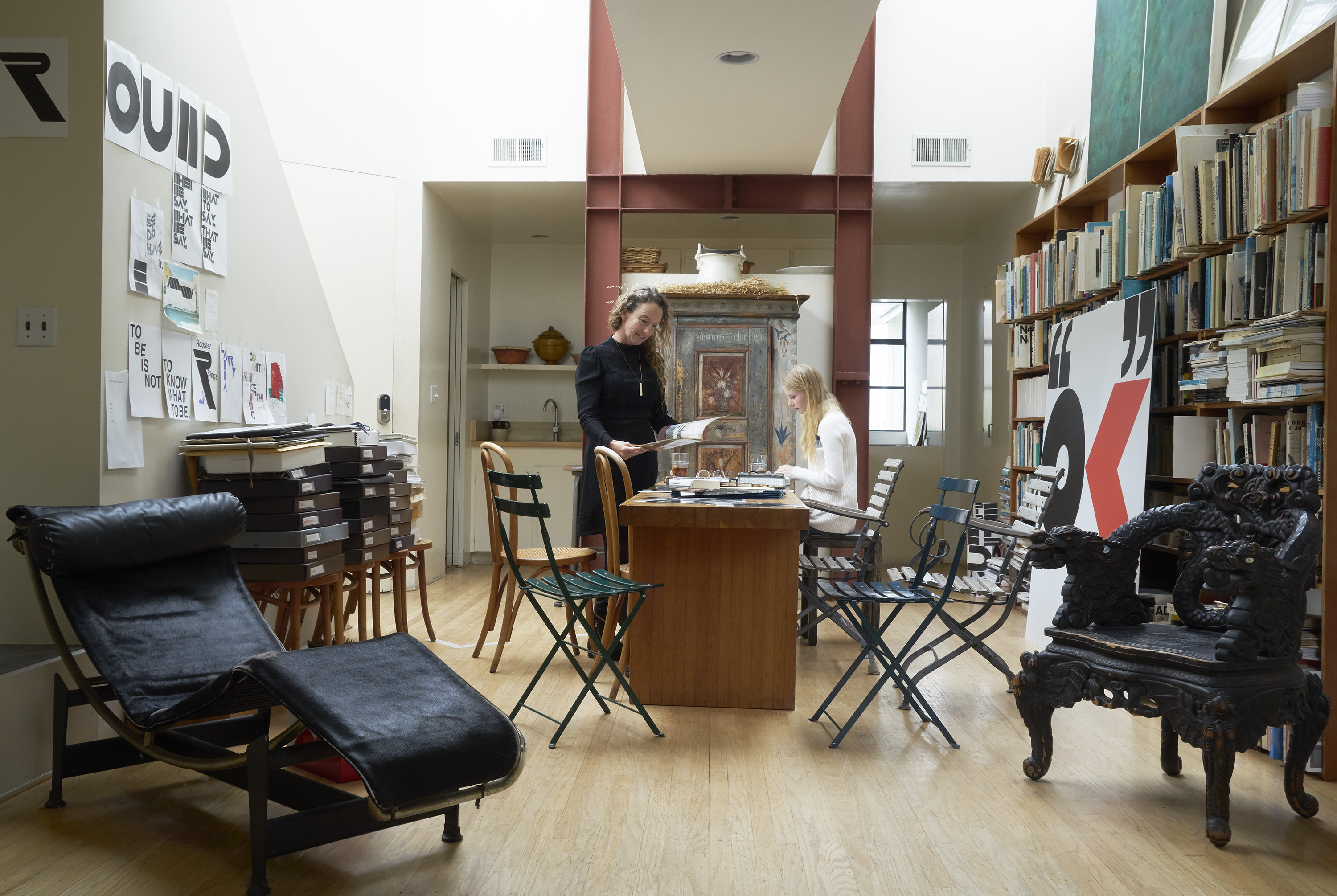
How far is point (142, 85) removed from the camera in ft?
11.2

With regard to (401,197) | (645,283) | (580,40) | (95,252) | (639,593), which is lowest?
(639,593)

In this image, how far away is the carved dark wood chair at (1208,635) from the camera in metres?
2.56

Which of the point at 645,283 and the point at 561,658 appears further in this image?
A: the point at 645,283

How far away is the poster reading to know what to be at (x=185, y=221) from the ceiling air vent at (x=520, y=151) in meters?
3.04

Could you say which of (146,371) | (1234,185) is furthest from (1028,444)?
(146,371)

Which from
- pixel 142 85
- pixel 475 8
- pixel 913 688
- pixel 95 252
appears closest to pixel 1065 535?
pixel 913 688

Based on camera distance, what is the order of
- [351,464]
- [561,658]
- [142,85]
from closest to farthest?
[142,85] < [351,464] < [561,658]

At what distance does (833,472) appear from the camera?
15.4ft

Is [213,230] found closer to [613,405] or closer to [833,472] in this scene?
[613,405]

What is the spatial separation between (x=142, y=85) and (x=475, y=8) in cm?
365

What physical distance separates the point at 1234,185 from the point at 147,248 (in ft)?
12.8

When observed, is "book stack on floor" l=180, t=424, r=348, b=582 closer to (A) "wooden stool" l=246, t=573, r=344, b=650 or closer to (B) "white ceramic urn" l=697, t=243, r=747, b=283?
(A) "wooden stool" l=246, t=573, r=344, b=650

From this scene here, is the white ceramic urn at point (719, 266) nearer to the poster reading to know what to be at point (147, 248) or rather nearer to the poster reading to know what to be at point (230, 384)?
the poster reading to know what to be at point (230, 384)

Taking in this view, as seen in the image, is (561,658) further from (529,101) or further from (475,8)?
(475,8)
